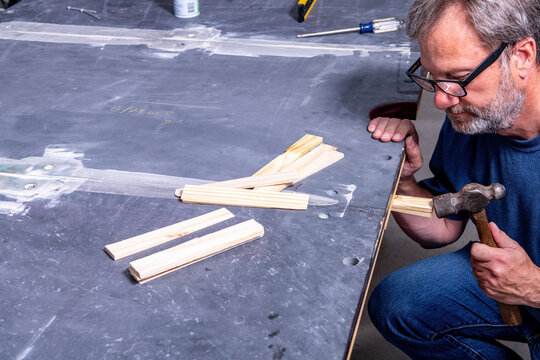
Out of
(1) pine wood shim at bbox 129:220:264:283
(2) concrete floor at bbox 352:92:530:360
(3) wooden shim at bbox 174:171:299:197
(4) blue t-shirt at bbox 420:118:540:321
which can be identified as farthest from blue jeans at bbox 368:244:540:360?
(1) pine wood shim at bbox 129:220:264:283

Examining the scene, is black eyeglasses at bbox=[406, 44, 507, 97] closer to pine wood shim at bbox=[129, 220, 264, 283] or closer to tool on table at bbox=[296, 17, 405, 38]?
pine wood shim at bbox=[129, 220, 264, 283]

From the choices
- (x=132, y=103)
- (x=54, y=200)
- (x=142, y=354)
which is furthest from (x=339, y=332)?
(x=132, y=103)

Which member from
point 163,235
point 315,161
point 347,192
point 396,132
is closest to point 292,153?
point 315,161

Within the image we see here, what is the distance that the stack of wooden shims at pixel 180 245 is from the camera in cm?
117

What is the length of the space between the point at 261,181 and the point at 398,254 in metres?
1.61

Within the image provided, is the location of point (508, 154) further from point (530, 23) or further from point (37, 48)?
point (37, 48)

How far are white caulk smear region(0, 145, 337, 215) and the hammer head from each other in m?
0.27

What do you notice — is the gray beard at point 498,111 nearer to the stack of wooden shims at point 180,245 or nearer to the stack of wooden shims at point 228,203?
the stack of wooden shims at point 228,203

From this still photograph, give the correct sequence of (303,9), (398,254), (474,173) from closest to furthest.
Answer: (474,173)
(303,9)
(398,254)

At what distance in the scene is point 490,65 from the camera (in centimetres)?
142

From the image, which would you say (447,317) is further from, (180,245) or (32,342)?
(32,342)

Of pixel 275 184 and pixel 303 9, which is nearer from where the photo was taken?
pixel 275 184

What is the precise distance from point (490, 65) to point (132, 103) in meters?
1.05

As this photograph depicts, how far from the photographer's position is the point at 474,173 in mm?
1760
